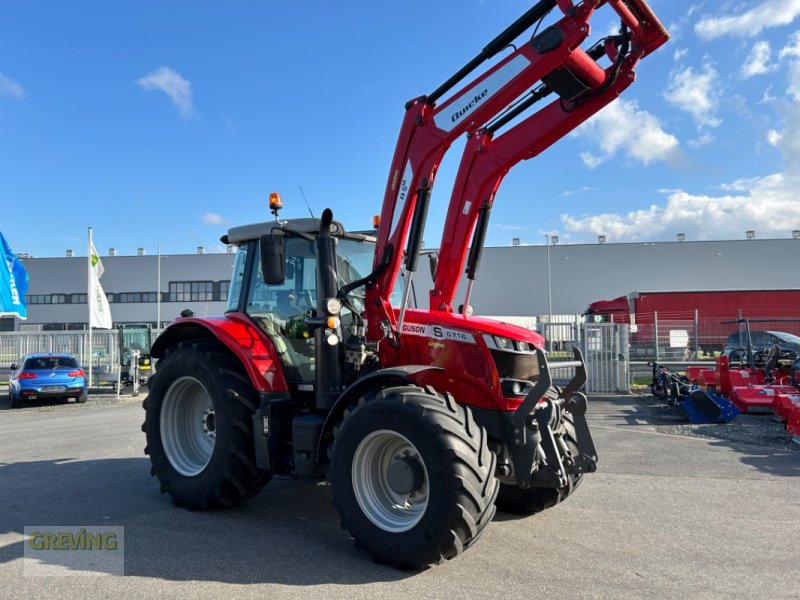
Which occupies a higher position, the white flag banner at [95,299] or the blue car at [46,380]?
the white flag banner at [95,299]

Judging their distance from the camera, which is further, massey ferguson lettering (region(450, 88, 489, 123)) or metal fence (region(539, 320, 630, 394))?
metal fence (region(539, 320, 630, 394))

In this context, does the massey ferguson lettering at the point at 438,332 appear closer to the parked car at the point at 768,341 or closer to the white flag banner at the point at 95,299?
the parked car at the point at 768,341

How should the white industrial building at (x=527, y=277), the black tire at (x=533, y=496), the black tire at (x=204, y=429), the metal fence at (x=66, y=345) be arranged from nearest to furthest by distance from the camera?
the black tire at (x=533, y=496) → the black tire at (x=204, y=429) → the metal fence at (x=66, y=345) → the white industrial building at (x=527, y=277)

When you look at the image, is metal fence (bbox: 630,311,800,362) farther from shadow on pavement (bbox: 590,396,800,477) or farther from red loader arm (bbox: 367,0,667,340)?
red loader arm (bbox: 367,0,667,340)

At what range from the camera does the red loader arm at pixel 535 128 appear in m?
4.48

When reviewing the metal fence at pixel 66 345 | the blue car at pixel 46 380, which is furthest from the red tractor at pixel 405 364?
the metal fence at pixel 66 345

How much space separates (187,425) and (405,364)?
2.70 m

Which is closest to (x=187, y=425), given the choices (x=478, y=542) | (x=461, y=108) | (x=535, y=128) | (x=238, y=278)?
(x=238, y=278)

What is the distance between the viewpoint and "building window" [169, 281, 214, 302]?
52281 millimetres

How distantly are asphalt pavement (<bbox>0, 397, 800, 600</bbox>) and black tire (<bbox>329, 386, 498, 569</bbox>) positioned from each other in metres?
0.21

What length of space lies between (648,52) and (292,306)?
363 centimetres

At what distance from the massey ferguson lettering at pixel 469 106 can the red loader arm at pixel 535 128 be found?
0.46 meters

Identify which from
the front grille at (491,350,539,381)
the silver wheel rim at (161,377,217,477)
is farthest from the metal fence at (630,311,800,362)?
the silver wheel rim at (161,377,217,477)

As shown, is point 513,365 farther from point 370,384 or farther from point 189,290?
point 189,290
